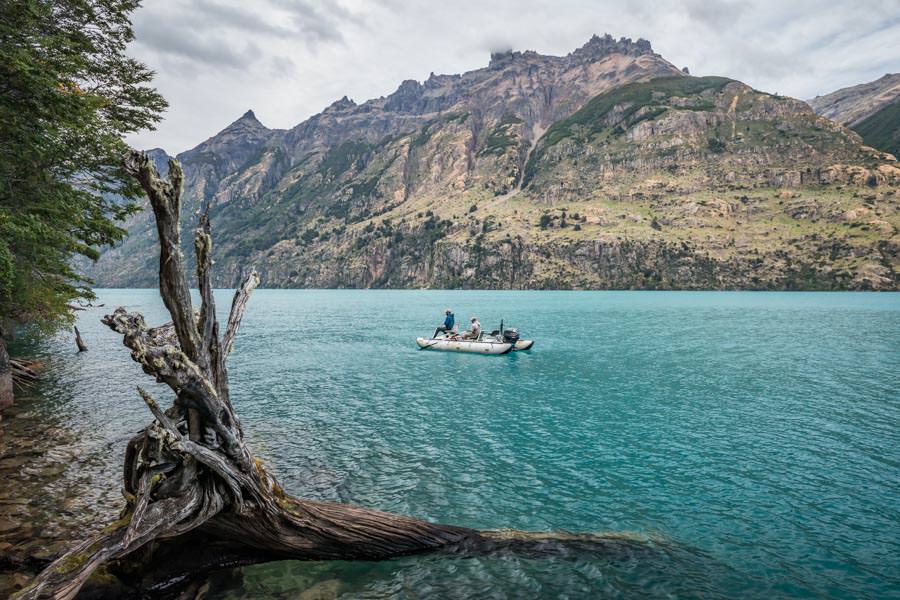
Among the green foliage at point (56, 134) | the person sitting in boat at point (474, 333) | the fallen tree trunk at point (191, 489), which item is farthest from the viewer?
the person sitting in boat at point (474, 333)

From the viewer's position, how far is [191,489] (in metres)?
8.94

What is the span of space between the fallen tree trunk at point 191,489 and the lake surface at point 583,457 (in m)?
0.97

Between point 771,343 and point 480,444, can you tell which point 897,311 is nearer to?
point 771,343

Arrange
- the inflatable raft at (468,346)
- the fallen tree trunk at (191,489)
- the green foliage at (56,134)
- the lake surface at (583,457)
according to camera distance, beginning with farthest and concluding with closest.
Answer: the inflatable raft at (468,346), the green foliage at (56,134), the lake surface at (583,457), the fallen tree trunk at (191,489)

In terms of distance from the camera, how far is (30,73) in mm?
15523

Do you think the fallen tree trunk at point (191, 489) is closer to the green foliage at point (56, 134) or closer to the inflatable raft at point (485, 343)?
the green foliage at point (56, 134)

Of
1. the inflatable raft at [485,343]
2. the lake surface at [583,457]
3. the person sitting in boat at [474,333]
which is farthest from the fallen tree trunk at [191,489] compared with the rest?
the person sitting in boat at [474,333]

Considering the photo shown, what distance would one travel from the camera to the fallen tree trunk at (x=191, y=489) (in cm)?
780

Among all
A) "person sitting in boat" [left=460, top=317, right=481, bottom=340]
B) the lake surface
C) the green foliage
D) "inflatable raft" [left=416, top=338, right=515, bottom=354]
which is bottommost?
the lake surface

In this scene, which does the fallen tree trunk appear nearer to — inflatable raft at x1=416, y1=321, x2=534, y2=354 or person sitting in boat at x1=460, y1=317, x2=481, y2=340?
inflatable raft at x1=416, y1=321, x2=534, y2=354

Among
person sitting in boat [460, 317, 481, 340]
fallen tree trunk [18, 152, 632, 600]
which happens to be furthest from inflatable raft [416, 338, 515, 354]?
fallen tree trunk [18, 152, 632, 600]

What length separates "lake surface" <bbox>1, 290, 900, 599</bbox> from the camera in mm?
11477

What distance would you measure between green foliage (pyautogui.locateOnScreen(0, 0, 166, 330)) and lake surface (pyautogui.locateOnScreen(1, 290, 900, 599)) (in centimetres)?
810

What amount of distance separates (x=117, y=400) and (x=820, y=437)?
40.0 metres
